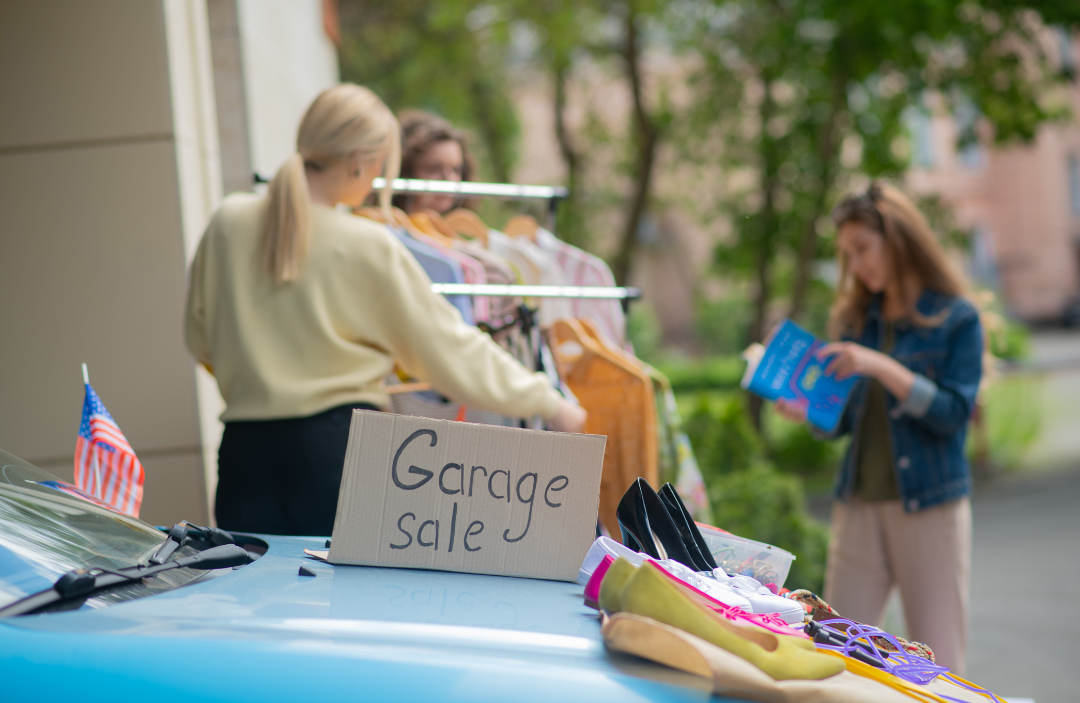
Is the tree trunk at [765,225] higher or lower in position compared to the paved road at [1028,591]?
higher

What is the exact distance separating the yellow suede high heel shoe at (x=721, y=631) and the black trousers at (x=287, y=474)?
47.8 inches

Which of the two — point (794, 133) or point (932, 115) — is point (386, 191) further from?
point (932, 115)

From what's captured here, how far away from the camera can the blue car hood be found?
109cm

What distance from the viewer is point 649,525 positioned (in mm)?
1618

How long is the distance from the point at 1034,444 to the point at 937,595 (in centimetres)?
1138

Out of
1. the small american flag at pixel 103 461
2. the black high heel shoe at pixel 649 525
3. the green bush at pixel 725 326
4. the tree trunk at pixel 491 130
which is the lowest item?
the green bush at pixel 725 326

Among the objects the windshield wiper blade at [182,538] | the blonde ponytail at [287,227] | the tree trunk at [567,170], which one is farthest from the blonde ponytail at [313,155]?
the tree trunk at [567,170]

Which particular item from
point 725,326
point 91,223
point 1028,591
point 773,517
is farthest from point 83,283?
point 725,326

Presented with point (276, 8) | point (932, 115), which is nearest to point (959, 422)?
point (276, 8)

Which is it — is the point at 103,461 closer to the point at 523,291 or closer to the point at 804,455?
the point at 523,291

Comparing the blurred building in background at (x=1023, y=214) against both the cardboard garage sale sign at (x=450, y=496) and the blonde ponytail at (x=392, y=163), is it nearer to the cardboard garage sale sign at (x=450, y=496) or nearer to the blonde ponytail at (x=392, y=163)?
the blonde ponytail at (x=392, y=163)

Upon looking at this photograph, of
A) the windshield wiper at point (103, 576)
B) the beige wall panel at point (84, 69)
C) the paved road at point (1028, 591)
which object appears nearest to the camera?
the windshield wiper at point (103, 576)

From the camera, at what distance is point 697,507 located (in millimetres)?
3184

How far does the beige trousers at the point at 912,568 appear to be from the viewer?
3062 millimetres
